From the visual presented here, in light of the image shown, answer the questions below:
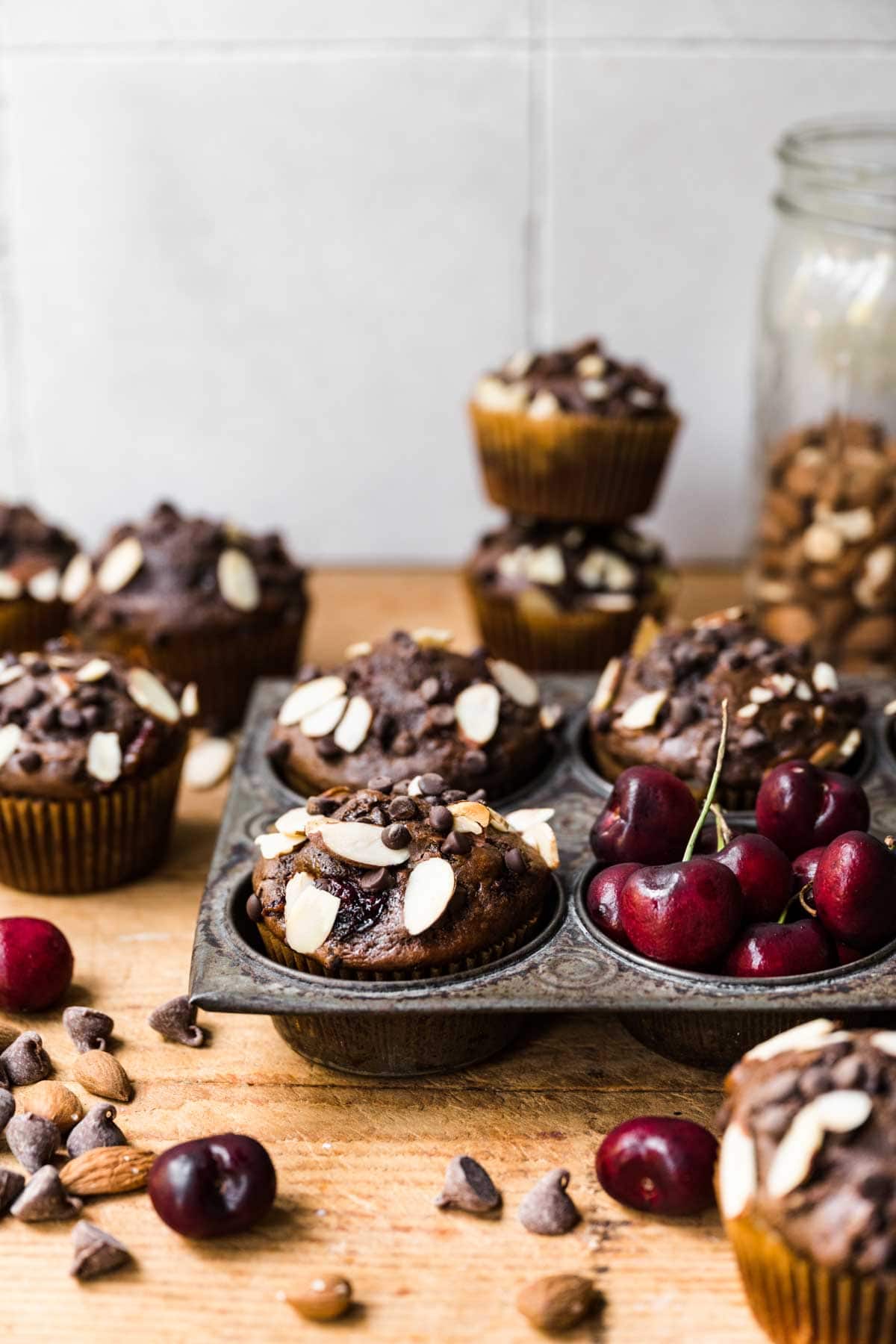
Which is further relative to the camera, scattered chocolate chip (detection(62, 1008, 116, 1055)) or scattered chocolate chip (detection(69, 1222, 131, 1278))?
scattered chocolate chip (detection(62, 1008, 116, 1055))

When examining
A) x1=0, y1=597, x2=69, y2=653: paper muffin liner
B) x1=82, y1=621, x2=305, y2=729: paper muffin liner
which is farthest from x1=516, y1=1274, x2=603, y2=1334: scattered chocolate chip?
x1=0, y1=597, x2=69, y2=653: paper muffin liner

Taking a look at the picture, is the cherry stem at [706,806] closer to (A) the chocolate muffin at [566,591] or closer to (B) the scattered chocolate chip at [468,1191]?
(B) the scattered chocolate chip at [468,1191]

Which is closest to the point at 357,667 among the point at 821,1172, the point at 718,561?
the point at 821,1172

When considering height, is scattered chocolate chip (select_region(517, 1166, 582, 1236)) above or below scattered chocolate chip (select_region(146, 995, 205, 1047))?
above

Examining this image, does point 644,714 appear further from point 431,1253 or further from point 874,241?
point 874,241

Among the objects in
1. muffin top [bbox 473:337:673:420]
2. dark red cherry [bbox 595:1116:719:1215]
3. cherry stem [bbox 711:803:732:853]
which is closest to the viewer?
dark red cherry [bbox 595:1116:719:1215]

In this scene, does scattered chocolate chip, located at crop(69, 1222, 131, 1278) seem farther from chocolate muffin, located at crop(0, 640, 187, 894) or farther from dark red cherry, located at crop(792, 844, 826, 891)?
dark red cherry, located at crop(792, 844, 826, 891)

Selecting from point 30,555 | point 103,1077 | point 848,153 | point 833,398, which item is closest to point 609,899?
point 103,1077

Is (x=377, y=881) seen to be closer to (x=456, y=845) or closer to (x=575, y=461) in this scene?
(x=456, y=845)
